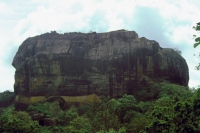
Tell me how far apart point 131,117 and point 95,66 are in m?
21.1

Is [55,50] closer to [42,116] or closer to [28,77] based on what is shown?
[28,77]

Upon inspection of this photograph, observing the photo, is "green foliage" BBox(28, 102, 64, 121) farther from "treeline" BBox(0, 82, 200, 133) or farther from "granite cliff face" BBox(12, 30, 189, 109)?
"granite cliff face" BBox(12, 30, 189, 109)

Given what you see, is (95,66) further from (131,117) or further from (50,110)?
(131,117)

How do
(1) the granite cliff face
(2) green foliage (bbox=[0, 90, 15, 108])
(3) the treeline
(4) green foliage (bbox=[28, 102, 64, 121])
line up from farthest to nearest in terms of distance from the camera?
(2) green foliage (bbox=[0, 90, 15, 108])
(1) the granite cliff face
(4) green foliage (bbox=[28, 102, 64, 121])
(3) the treeline

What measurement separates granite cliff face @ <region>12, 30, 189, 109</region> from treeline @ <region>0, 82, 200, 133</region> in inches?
155

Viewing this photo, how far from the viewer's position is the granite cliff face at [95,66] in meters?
56.9

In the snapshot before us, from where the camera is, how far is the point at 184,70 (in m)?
62.4

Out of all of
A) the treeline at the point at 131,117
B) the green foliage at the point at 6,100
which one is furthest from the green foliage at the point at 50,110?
the green foliage at the point at 6,100

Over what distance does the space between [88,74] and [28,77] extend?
1136 cm

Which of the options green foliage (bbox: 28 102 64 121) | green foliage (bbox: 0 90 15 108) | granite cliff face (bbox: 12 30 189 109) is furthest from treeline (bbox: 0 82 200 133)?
green foliage (bbox: 0 90 15 108)

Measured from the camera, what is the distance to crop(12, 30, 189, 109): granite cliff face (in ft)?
187

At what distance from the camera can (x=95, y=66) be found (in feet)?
189

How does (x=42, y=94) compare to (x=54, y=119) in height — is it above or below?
above

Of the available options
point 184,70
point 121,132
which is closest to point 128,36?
point 184,70
